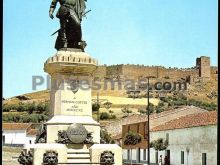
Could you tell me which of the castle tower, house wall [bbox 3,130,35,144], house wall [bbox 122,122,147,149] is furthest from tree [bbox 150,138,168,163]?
the castle tower

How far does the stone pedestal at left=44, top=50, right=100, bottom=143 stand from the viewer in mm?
13602

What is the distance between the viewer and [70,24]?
14.3m

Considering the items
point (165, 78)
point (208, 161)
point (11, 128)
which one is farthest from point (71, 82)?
point (165, 78)

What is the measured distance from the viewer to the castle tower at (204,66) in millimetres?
149750

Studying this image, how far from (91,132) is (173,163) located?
99.9 feet

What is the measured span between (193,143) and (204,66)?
114 meters

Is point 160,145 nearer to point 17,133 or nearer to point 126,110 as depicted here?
point 17,133

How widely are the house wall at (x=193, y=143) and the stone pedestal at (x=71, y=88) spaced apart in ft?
76.5

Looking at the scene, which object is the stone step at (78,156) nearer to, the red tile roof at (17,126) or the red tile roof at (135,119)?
the red tile roof at (135,119)

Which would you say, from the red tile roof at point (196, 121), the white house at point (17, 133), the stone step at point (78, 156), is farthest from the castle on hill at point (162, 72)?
the stone step at point (78, 156)

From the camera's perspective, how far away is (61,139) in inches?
521

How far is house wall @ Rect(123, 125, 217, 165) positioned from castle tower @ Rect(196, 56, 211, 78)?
10526 cm

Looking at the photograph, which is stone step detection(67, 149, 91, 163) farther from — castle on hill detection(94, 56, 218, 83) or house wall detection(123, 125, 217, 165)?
castle on hill detection(94, 56, 218, 83)

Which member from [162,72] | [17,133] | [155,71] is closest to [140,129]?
[17,133]
